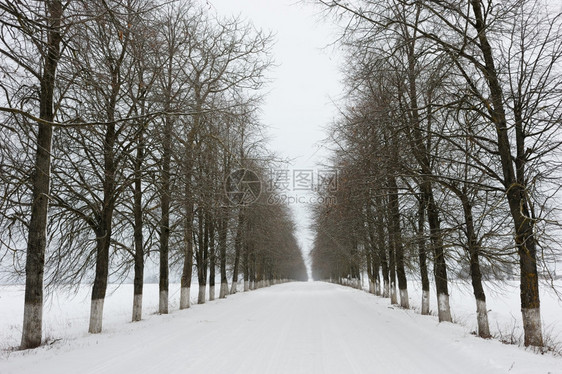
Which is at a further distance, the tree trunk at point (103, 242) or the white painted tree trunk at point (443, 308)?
the white painted tree trunk at point (443, 308)

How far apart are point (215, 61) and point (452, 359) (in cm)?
1302

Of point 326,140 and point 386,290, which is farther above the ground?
point 326,140

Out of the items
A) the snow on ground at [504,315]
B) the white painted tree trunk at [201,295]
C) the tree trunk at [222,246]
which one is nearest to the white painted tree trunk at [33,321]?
the snow on ground at [504,315]

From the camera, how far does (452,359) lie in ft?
21.5

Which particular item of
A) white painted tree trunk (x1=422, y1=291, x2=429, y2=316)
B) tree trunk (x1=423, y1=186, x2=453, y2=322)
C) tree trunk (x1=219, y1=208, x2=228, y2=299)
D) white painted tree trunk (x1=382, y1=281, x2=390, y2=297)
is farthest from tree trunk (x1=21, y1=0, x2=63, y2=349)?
white painted tree trunk (x1=382, y1=281, x2=390, y2=297)

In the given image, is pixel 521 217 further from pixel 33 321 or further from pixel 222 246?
pixel 222 246

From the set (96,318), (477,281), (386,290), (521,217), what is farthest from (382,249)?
(96,318)

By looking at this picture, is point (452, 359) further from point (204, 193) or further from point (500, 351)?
point (204, 193)

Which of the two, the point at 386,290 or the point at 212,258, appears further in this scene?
the point at 386,290

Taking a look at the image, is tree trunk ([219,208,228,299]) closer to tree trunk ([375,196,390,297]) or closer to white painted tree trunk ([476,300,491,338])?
tree trunk ([375,196,390,297])

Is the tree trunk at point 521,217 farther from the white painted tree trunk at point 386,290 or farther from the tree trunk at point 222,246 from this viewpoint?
the white painted tree trunk at point 386,290

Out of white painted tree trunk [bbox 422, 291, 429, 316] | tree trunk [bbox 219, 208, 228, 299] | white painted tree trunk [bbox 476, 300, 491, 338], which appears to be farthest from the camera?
tree trunk [bbox 219, 208, 228, 299]

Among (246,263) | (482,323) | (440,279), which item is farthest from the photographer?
(246,263)

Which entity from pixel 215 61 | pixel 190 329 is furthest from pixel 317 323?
pixel 215 61
